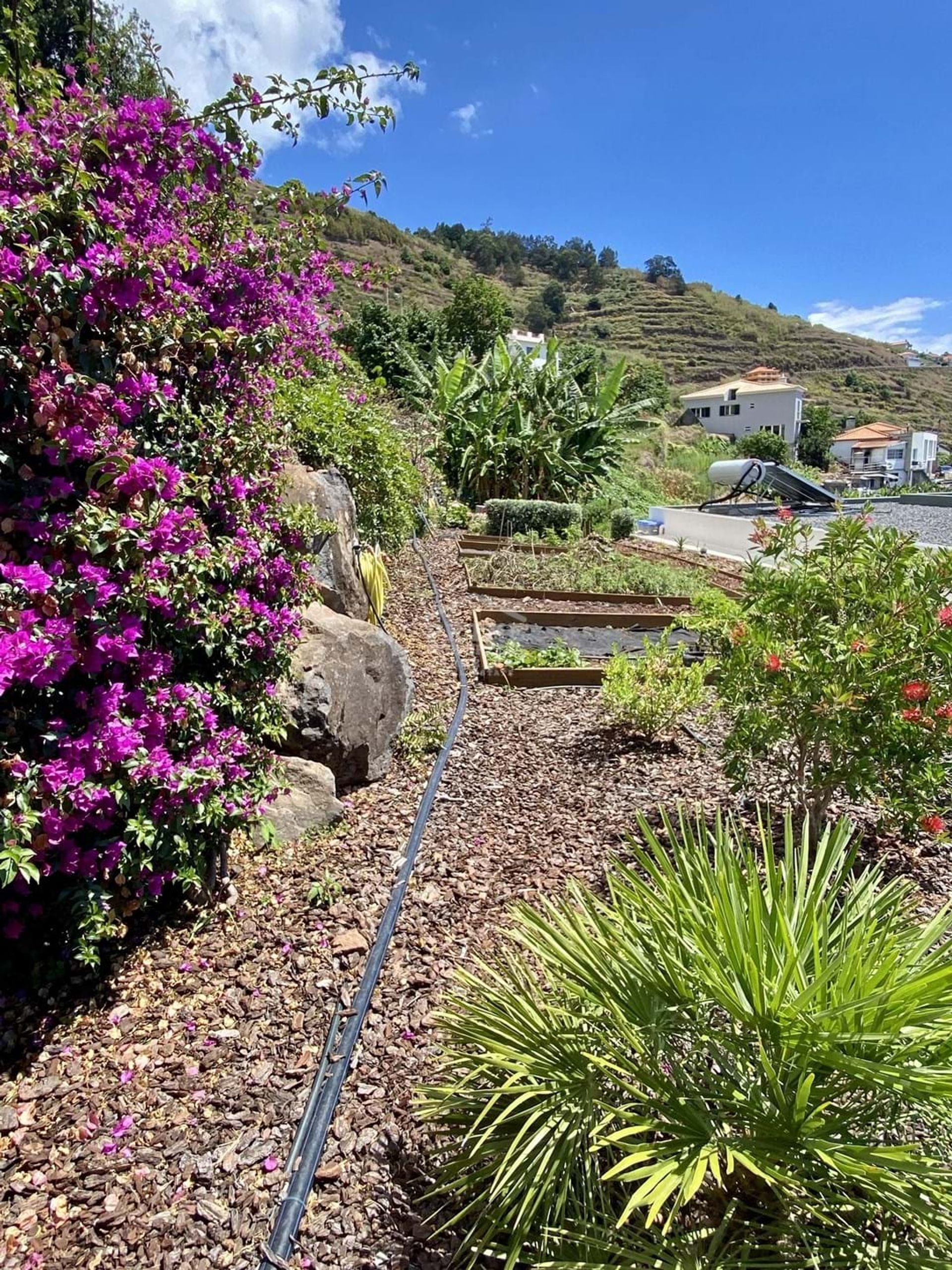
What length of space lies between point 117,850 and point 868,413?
7915 cm

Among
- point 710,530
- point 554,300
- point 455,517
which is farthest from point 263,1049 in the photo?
point 554,300

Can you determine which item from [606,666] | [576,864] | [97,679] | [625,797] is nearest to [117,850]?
[97,679]

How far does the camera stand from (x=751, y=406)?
54.7 m

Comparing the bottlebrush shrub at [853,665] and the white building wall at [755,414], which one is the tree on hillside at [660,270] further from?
the bottlebrush shrub at [853,665]

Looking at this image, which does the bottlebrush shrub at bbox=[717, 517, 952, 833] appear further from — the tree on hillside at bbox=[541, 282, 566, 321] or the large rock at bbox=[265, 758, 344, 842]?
the tree on hillside at bbox=[541, 282, 566, 321]

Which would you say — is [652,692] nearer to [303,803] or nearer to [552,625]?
[303,803]

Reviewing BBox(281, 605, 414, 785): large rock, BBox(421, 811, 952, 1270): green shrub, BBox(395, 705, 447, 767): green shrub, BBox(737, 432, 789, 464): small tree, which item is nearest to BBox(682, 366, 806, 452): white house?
BBox(737, 432, 789, 464): small tree

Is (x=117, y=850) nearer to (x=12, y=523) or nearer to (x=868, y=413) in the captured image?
(x=12, y=523)

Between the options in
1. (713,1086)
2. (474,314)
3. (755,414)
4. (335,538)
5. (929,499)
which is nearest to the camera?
(713,1086)

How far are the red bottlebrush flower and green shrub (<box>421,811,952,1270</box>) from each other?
0.85 metres

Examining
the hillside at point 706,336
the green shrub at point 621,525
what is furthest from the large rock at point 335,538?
the hillside at point 706,336

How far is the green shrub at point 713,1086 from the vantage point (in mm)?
1303

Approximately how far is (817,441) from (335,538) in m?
47.3

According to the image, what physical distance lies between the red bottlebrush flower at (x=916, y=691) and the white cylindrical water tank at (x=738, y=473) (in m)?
19.5
